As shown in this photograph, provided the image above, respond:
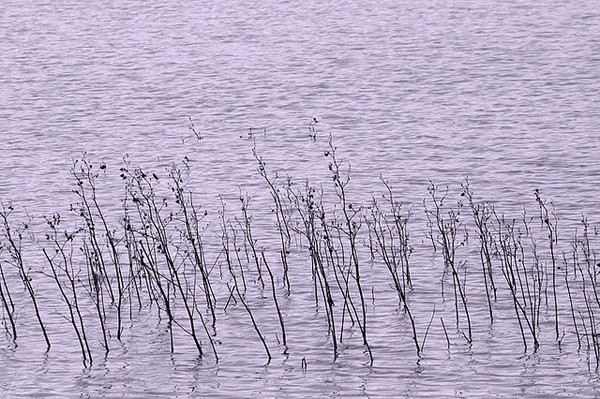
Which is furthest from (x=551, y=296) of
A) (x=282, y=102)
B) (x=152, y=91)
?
(x=152, y=91)

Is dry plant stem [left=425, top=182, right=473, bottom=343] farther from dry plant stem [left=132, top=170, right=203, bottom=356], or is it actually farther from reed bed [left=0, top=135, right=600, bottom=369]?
dry plant stem [left=132, top=170, right=203, bottom=356]

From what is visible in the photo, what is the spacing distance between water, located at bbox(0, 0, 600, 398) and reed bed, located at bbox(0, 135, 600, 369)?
20 cm

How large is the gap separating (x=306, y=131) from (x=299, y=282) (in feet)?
54.5

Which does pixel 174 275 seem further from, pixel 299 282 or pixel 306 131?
pixel 306 131

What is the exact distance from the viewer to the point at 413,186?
96.8ft

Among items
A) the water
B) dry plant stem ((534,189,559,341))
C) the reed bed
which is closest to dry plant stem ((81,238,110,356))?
the reed bed

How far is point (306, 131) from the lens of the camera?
124ft

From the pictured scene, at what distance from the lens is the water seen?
679 inches

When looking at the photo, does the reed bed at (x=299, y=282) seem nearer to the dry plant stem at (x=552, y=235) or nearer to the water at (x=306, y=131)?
the dry plant stem at (x=552, y=235)

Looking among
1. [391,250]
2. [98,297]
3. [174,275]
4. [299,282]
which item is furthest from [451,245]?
[98,297]

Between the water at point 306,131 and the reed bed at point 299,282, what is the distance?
0.66 feet

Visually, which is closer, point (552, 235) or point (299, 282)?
point (299, 282)

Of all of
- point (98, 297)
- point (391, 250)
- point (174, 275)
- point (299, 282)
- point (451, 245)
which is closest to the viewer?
point (98, 297)

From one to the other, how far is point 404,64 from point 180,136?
604 inches
